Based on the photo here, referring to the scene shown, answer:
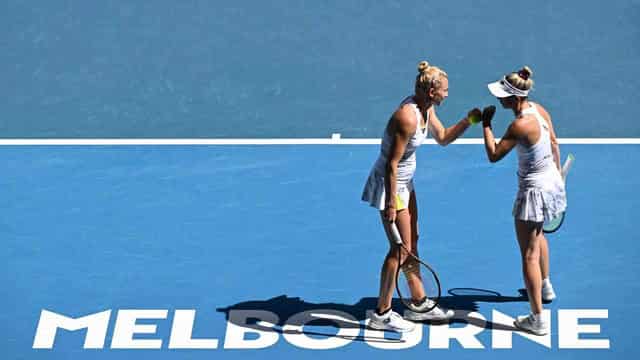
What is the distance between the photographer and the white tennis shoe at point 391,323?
13922mm

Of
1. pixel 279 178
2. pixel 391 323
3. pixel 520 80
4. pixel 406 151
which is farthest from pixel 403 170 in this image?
pixel 279 178

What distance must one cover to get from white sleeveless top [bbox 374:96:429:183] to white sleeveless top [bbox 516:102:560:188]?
793mm

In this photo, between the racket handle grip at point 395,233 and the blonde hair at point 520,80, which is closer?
the blonde hair at point 520,80

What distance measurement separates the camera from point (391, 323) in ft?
45.7

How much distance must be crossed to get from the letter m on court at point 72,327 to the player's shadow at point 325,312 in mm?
1017

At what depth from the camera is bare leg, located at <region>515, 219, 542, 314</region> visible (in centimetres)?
1353

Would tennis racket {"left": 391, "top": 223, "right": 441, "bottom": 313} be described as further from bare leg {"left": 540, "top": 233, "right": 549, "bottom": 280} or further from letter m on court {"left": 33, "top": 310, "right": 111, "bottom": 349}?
letter m on court {"left": 33, "top": 310, "right": 111, "bottom": 349}

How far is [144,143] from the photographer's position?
57.7 ft

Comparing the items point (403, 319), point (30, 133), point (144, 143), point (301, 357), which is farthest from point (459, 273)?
point (30, 133)

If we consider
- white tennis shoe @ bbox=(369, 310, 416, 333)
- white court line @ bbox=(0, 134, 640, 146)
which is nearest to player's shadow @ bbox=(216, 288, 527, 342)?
white tennis shoe @ bbox=(369, 310, 416, 333)

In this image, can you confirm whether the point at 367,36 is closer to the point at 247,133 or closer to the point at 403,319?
the point at 247,133

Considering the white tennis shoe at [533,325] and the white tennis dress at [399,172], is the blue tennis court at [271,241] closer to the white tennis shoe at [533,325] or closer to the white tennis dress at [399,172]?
the white tennis shoe at [533,325]

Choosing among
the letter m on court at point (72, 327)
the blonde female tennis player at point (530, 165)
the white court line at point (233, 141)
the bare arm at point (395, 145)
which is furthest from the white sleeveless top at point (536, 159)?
the white court line at point (233, 141)

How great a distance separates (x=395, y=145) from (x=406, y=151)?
19 cm
